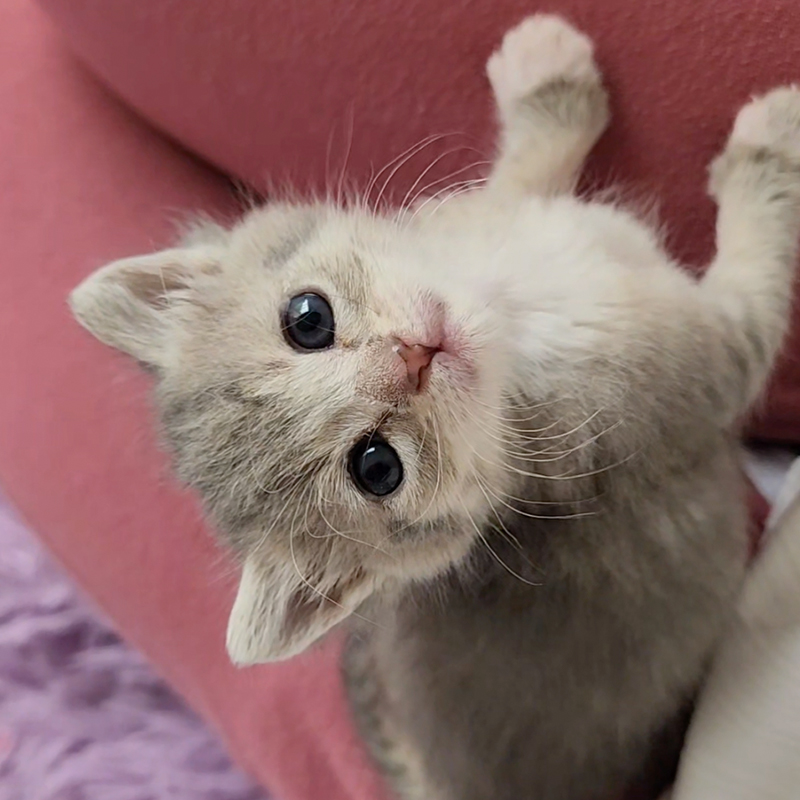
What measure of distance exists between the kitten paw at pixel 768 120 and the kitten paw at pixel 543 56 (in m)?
0.18

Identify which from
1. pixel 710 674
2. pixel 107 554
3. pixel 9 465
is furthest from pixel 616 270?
pixel 9 465

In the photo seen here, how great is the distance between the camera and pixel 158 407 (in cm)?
123

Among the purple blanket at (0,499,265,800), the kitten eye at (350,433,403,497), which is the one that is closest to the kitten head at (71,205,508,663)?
the kitten eye at (350,433,403,497)

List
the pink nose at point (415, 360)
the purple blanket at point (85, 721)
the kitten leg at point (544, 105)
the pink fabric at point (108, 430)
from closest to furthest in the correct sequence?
the pink nose at point (415, 360)
the kitten leg at point (544, 105)
the pink fabric at point (108, 430)
the purple blanket at point (85, 721)

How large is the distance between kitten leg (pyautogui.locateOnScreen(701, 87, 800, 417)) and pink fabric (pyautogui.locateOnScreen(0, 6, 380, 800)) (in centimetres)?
70

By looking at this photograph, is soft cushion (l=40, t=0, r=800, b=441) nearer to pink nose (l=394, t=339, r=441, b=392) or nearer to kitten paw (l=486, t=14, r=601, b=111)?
kitten paw (l=486, t=14, r=601, b=111)

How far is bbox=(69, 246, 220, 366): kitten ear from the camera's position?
3.88ft

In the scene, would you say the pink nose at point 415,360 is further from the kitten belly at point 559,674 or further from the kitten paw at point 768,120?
the kitten paw at point 768,120

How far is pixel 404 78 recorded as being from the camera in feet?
3.96

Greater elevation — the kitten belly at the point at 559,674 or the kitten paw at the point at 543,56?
the kitten paw at the point at 543,56

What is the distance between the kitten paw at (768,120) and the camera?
1053mm

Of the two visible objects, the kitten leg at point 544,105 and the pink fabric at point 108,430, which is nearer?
the kitten leg at point 544,105

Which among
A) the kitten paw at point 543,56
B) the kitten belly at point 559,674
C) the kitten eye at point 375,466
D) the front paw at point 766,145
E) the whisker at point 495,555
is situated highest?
the kitten paw at point 543,56

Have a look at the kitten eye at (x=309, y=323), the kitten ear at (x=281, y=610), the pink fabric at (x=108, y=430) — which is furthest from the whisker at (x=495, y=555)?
the pink fabric at (x=108, y=430)
